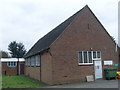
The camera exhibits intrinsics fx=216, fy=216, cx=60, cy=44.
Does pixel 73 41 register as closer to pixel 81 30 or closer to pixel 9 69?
pixel 81 30

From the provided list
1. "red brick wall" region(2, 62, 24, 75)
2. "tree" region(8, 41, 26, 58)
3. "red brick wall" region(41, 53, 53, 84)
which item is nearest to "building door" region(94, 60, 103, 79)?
"red brick wall" region(41, 53, 53, 84)

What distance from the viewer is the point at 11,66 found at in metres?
43.0

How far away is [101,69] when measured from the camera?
22.2 meters

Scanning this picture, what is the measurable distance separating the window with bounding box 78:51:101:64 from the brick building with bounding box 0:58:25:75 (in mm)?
24431

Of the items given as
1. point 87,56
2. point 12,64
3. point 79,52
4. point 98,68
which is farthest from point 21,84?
point 12,64

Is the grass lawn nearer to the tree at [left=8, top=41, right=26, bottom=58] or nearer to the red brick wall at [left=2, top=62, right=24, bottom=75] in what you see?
the red brick wall at [left=2, top=62, right=24, bottom=75]

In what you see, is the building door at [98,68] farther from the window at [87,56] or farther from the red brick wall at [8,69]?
the red brick wall at [8,69]

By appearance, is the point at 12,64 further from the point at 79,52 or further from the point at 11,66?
the point at 79,52

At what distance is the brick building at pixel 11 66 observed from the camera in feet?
139

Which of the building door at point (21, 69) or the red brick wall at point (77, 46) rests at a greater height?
the red brick wall at point (77, 46)

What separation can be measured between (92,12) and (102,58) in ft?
16.1

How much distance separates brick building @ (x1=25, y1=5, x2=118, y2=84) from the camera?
20.0 metres

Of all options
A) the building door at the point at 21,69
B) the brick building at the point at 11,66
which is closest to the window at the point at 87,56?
the brick building at the point at 11,66

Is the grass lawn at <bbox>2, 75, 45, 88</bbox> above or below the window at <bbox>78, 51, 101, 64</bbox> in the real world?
below
